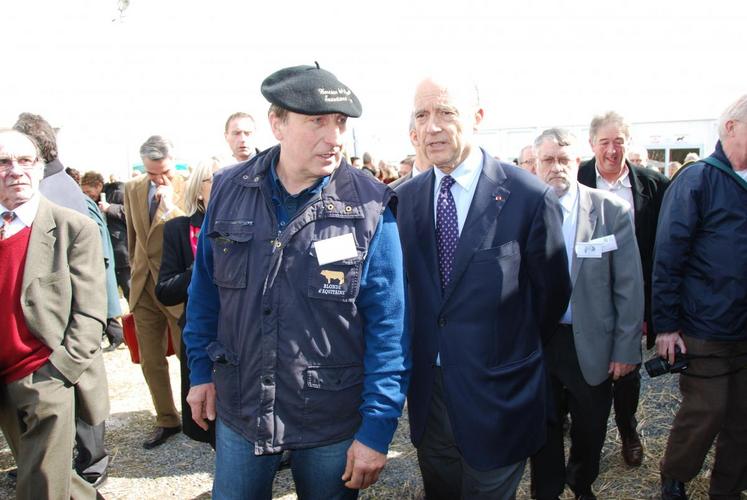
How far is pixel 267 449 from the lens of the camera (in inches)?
71.8

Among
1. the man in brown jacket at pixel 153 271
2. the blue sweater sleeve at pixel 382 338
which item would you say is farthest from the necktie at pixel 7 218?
the blue sweater sleeve at pixel 382 338

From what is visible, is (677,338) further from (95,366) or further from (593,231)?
(95,366)

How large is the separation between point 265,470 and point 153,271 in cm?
254

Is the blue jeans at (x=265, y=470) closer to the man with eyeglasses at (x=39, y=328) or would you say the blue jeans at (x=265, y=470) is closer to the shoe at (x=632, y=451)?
the man with eyeglasses at (x=39, y=328)

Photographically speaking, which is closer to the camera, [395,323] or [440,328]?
[395,323]

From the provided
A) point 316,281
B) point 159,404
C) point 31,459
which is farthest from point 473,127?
point 159,404

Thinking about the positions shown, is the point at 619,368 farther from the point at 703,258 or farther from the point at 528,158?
the point at 528,158

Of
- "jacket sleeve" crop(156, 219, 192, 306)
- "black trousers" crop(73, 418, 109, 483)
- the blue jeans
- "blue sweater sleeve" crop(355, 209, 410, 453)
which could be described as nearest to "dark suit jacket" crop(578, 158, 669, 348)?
"blue sweater sleeve" crop(355, 209, 410, 453)

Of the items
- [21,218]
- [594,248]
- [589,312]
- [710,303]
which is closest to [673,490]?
[710,303]

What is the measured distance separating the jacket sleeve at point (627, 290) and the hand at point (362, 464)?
1.78 meters

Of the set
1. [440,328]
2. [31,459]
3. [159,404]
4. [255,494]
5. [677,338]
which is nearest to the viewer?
[255,494]

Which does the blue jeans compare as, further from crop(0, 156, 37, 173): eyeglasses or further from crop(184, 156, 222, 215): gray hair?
crop(184, 156, 222, 215): gray hair

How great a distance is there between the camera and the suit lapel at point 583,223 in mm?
2941

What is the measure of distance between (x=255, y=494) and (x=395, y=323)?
0.85 metres
